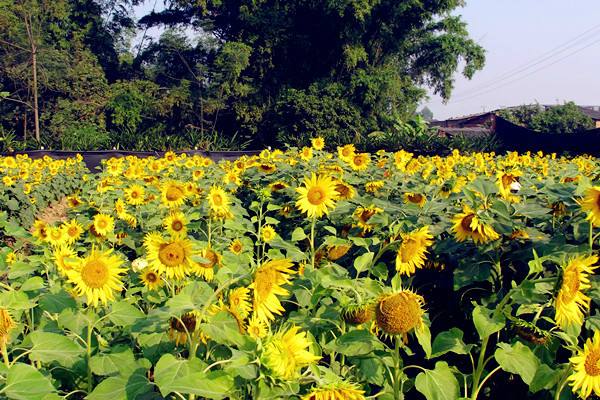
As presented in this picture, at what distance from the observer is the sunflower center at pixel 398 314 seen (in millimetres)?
1121

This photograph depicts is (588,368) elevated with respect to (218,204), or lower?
lower

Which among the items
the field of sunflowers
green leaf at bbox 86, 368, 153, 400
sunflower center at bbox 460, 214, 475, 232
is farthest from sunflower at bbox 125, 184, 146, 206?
green leaf at bbox 86, 368, 153, 400

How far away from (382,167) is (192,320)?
309 centimetres

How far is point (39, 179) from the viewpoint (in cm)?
671

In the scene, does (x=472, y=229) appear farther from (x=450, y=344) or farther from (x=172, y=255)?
(x=172, y=255)

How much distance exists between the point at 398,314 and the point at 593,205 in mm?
662

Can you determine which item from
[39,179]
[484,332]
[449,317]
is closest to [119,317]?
[484,332]

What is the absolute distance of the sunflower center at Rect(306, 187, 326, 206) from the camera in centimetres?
215

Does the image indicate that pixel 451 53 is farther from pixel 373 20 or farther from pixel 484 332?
pixel 484 332

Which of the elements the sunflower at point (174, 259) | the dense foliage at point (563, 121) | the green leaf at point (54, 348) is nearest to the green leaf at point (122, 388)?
the green leaf at point (54, 348)

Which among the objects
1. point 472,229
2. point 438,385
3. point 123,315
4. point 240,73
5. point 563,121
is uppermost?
point 240,73

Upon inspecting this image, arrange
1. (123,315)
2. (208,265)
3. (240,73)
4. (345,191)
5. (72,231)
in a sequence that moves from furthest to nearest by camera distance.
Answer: (240,73) → (72,231) → (345,191) → (208,265) → (123,315)

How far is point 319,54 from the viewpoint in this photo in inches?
886

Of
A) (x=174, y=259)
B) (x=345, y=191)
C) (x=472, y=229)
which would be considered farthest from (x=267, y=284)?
(x=345, y=191)
